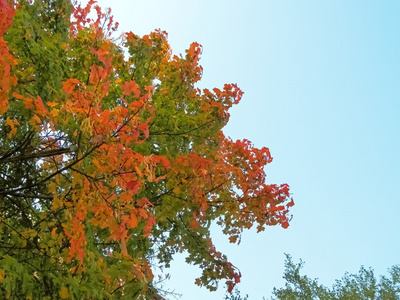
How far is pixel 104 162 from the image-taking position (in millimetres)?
2900

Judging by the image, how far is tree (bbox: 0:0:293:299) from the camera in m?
2.79

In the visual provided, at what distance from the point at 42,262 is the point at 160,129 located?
211 cm

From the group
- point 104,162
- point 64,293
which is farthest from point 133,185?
point 64,293

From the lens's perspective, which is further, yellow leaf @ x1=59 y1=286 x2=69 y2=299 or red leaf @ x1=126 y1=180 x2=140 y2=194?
yellow leaf @ x1=59 y1=286 x2=69 y2=299

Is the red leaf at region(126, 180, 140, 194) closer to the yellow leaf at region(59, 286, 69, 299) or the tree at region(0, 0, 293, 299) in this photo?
the tree at region(0, 0, 293, 299)

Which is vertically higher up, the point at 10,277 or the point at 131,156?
the point at 131,156

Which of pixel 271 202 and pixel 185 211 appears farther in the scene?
pixel 271 202

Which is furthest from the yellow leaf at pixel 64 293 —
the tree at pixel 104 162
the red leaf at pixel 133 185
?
the red leaf at pixel 133 185

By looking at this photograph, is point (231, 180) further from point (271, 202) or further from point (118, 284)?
point (118, 284)

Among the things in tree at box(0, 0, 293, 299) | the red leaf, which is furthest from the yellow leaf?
the red leaf

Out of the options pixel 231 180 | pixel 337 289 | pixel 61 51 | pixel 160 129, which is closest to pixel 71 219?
pixel 61 51

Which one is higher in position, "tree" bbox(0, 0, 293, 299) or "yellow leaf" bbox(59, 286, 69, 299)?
"tree" bbox(0, 0, 293, 299)

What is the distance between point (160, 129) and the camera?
16.2 ft

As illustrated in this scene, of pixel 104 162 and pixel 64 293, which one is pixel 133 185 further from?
pixel 64 293
